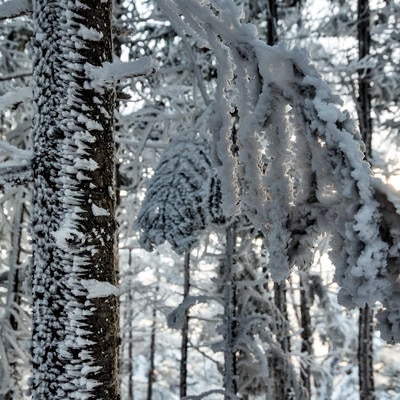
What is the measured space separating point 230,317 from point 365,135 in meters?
5.06

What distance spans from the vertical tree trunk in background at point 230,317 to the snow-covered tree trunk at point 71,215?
289cm

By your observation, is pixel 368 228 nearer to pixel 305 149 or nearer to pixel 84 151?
pixel 305 149

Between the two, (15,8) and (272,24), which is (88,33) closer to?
(15,8)

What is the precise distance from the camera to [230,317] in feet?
17.6

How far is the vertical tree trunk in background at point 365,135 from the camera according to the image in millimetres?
8477

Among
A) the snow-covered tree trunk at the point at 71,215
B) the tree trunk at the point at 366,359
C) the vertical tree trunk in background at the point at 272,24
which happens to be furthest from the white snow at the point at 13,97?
the tree trunk at the point at 366,359

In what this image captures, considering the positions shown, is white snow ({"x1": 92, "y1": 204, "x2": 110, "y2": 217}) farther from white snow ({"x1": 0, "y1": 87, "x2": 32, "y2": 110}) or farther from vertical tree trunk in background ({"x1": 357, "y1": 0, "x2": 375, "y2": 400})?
vertical tree trunk in background ({"x1": 357, "y1": 0, "x2": 375, "y2": 400})

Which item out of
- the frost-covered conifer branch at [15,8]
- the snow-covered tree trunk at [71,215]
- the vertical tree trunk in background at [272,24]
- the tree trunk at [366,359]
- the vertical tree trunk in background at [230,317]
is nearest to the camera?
the snow-covered tree trunk at [71,215]

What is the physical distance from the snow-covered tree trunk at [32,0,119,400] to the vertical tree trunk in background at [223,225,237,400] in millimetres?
2887

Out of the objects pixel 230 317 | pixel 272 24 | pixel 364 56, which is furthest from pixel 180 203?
pixel 364 56

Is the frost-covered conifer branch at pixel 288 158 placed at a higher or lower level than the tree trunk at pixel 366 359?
higher

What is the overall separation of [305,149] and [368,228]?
0.46m

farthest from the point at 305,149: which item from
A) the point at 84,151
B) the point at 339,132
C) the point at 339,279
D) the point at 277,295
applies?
the point at 277,295

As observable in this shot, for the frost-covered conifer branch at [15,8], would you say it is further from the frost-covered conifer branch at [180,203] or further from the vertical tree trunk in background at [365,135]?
the vertical tree trunk in background at [365,135]
